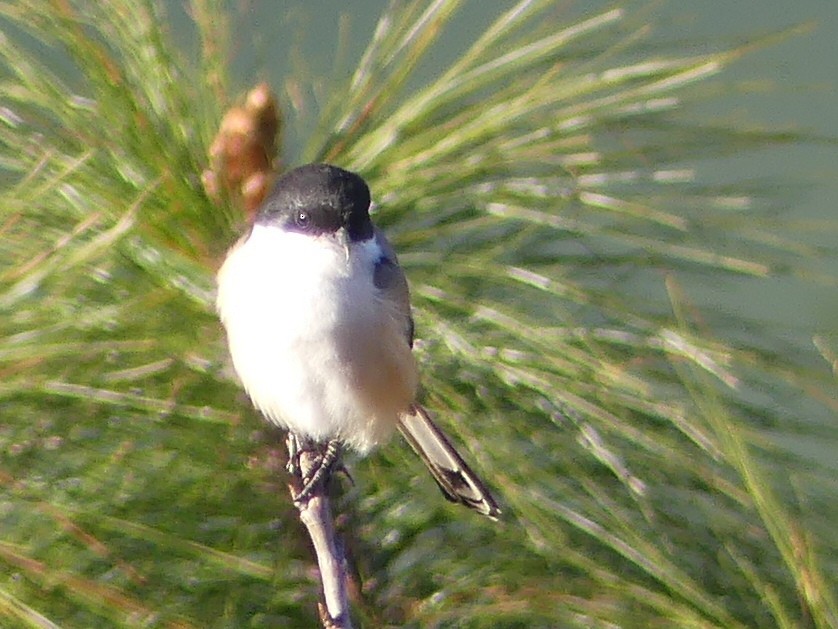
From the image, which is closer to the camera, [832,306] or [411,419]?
[832,306]

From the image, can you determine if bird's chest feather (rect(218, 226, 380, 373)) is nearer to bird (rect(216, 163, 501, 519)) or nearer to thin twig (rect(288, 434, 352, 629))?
bird (rect(216, 163, 501, 519))

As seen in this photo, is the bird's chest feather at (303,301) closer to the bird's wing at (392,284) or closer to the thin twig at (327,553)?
the bird's wing at (392,284)

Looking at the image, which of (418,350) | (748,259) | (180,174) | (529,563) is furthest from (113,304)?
(748,259)

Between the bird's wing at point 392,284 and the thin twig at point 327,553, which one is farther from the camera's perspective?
the bird's wing at point 392,284

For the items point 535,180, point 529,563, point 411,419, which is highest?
point 535,180

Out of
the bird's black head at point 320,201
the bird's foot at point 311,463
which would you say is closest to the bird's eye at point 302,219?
the bird's black head at point 320,201

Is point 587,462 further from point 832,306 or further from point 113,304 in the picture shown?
point 113,304
